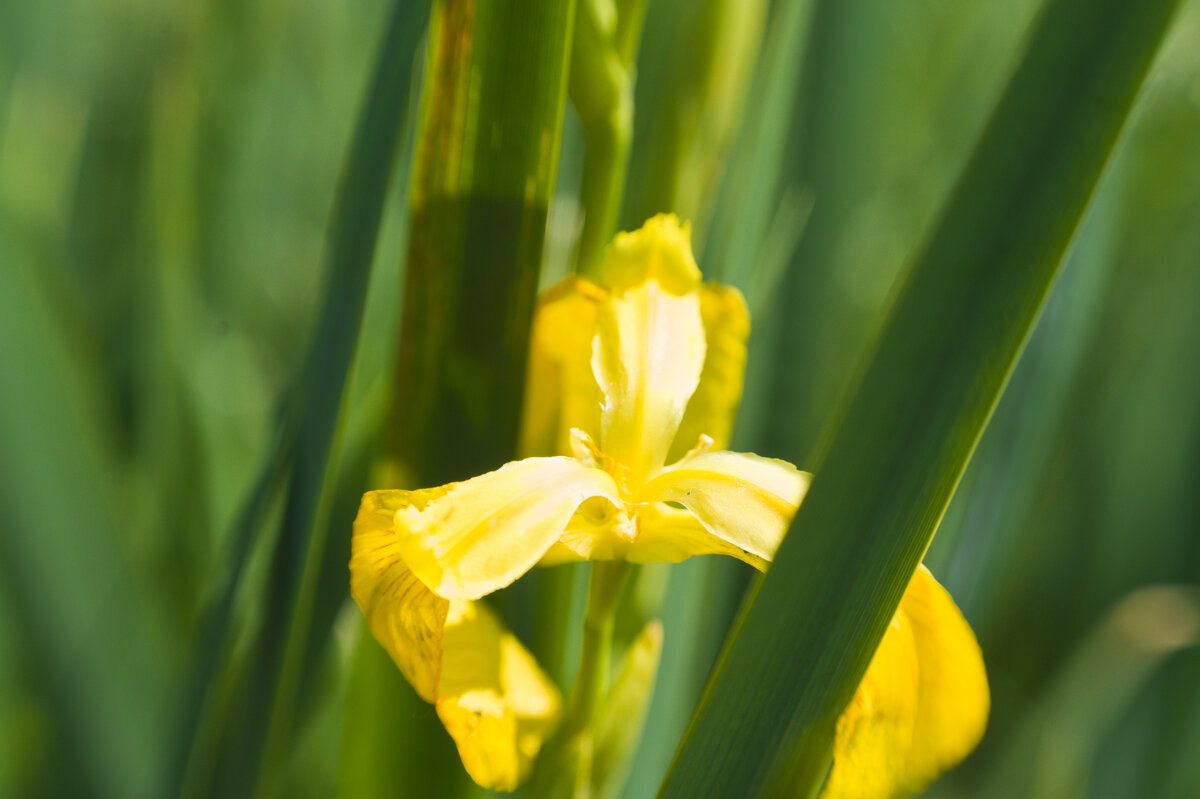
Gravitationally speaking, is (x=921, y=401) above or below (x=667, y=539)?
above

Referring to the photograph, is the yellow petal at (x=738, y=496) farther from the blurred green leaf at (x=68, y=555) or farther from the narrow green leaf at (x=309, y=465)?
the blurred green leaf at (x=68, y=555)

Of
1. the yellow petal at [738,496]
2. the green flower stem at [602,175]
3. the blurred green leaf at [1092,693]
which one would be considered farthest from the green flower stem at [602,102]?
the blurred green leaf at [1092,693]

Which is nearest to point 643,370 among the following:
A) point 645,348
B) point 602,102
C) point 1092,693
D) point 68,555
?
point 645,348

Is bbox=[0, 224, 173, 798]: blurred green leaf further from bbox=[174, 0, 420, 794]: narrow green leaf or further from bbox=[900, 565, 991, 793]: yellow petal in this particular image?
bbox=[900, 565, 991, 793]: yellow petal

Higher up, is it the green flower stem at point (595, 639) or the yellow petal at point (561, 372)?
the yellow petal at point (561, 372)

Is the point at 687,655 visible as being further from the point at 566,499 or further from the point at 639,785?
the point at 566,499

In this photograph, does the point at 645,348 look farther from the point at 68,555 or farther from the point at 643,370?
the point at 68,555

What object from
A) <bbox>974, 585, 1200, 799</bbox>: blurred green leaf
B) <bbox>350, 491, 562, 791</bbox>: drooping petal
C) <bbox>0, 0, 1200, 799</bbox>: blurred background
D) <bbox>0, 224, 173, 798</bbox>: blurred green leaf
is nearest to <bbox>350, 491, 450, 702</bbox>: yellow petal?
<bbox>350, 491, 562, 791</bbox>: drooping petal
